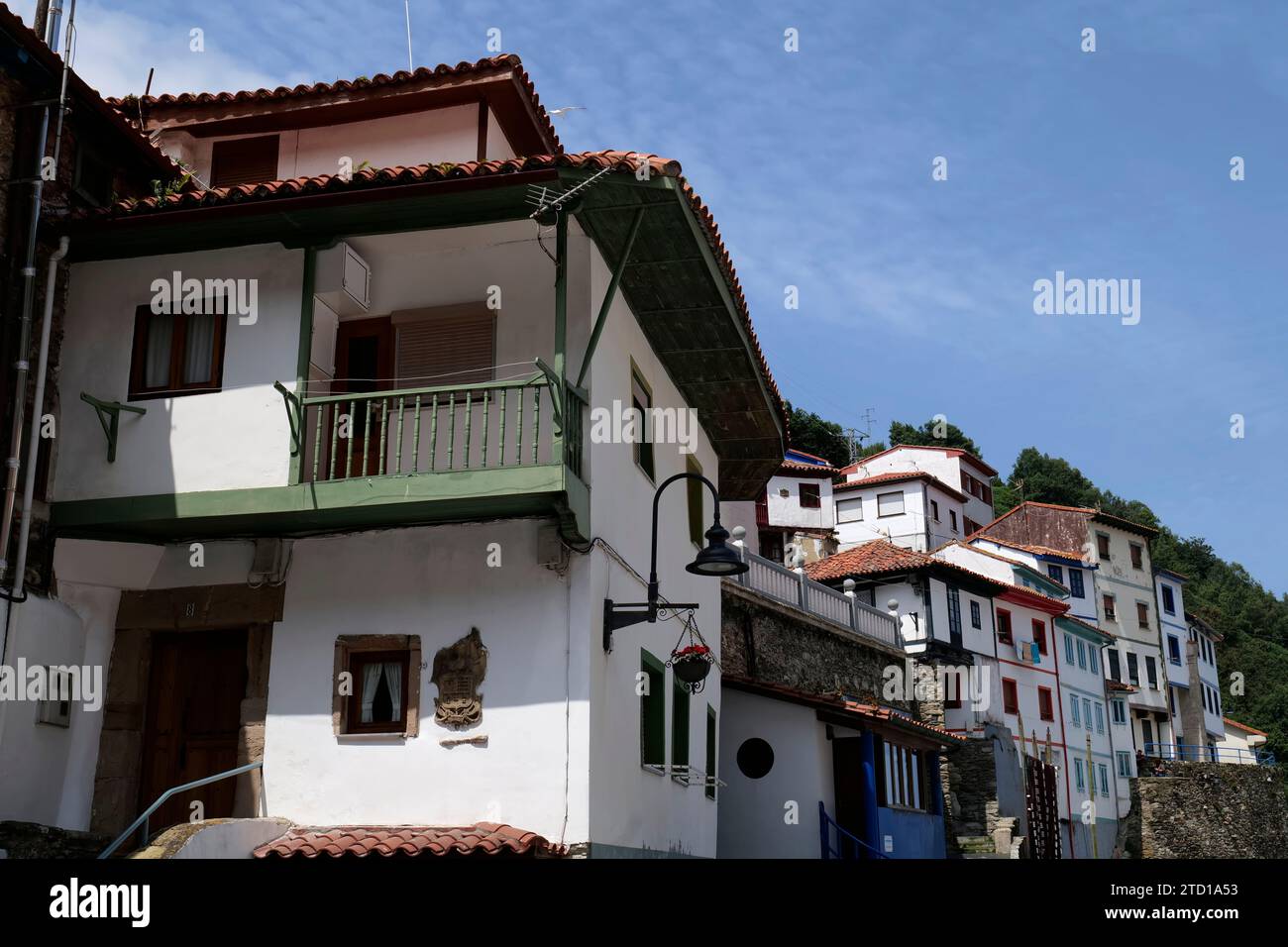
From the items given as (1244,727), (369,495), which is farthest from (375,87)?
(1244,727)

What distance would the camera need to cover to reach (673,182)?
467 inches

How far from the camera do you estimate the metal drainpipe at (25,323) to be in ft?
38.4

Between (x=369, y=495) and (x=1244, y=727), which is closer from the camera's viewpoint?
(x=369, y=495)

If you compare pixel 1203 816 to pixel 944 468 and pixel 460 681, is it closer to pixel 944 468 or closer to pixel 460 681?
pixel 944 468

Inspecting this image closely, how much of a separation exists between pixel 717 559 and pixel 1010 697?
3588 centimetres

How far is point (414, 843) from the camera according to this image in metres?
10.8

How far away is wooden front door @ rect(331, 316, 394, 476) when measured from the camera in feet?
42.0

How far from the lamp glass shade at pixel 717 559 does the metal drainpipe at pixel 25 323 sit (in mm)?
6072

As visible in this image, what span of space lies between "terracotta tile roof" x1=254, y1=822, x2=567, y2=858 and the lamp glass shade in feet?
8.87

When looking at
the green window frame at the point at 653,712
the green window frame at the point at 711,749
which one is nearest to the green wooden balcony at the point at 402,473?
the green window frame at the point at 653,712

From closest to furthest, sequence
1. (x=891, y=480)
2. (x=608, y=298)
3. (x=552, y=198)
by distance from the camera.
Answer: (x=552, y=198) < (x=608, y=298) < (x=891, y=480)

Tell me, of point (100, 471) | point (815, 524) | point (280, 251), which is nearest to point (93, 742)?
point (100, 471)

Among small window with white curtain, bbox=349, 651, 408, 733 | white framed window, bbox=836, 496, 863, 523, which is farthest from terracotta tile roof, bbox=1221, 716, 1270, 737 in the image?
small window with white curtain, bbox=349, 651, 408, 733

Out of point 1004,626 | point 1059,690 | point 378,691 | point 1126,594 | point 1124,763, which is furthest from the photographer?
point 1126,594
